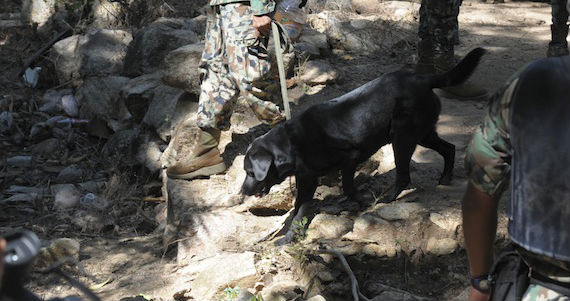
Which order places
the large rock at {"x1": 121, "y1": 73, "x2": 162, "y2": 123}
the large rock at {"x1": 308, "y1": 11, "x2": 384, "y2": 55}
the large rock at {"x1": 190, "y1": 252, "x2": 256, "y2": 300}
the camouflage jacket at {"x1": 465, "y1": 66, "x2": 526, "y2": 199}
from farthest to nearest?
the large rock at {"x1": 308, "y1": 11, "x2": 384, "y2": 55}
the large rock at {"x1": 121, "y1": 73, "x2": 162, "y2": 123}
the large rock at {"x1": 190, "y1": 252, "x2": 256, "y2": 300}
the camouflage jacket at {"x1": 465, "y1": 66, "x2": 526, "y2": 199}

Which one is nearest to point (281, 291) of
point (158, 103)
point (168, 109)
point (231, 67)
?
point (231, 67)

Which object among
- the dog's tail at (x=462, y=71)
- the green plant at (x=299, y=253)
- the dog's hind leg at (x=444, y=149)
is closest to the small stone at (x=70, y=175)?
the green plant at (x=299, y=253)

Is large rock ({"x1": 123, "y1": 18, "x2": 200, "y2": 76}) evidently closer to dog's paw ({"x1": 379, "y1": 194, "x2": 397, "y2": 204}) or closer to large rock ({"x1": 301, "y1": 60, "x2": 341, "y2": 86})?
large rock ({"x1": 301, "y1": 60, "x2": 341, "y2": 86})

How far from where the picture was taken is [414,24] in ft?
32.6

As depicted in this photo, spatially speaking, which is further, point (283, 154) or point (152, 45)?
point (152, 45)

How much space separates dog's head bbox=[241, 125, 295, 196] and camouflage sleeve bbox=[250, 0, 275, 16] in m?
0.90

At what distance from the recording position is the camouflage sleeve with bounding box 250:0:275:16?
16.2ft

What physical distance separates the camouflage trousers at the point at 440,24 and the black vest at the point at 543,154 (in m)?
5.71

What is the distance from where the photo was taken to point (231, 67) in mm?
5242

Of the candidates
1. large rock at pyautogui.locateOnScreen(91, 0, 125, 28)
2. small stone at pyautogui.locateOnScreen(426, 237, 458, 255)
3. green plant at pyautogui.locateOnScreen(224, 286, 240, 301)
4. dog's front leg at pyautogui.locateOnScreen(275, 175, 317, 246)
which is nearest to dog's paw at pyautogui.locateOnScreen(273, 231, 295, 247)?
dog's front leg at pyautogui.locateOnScreen(275, 175, 317, 246)

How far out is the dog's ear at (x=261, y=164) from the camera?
4.82m

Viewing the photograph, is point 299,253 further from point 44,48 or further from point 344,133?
point 44,48

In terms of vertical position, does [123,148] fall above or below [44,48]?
below

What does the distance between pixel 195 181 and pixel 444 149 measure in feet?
7.42
